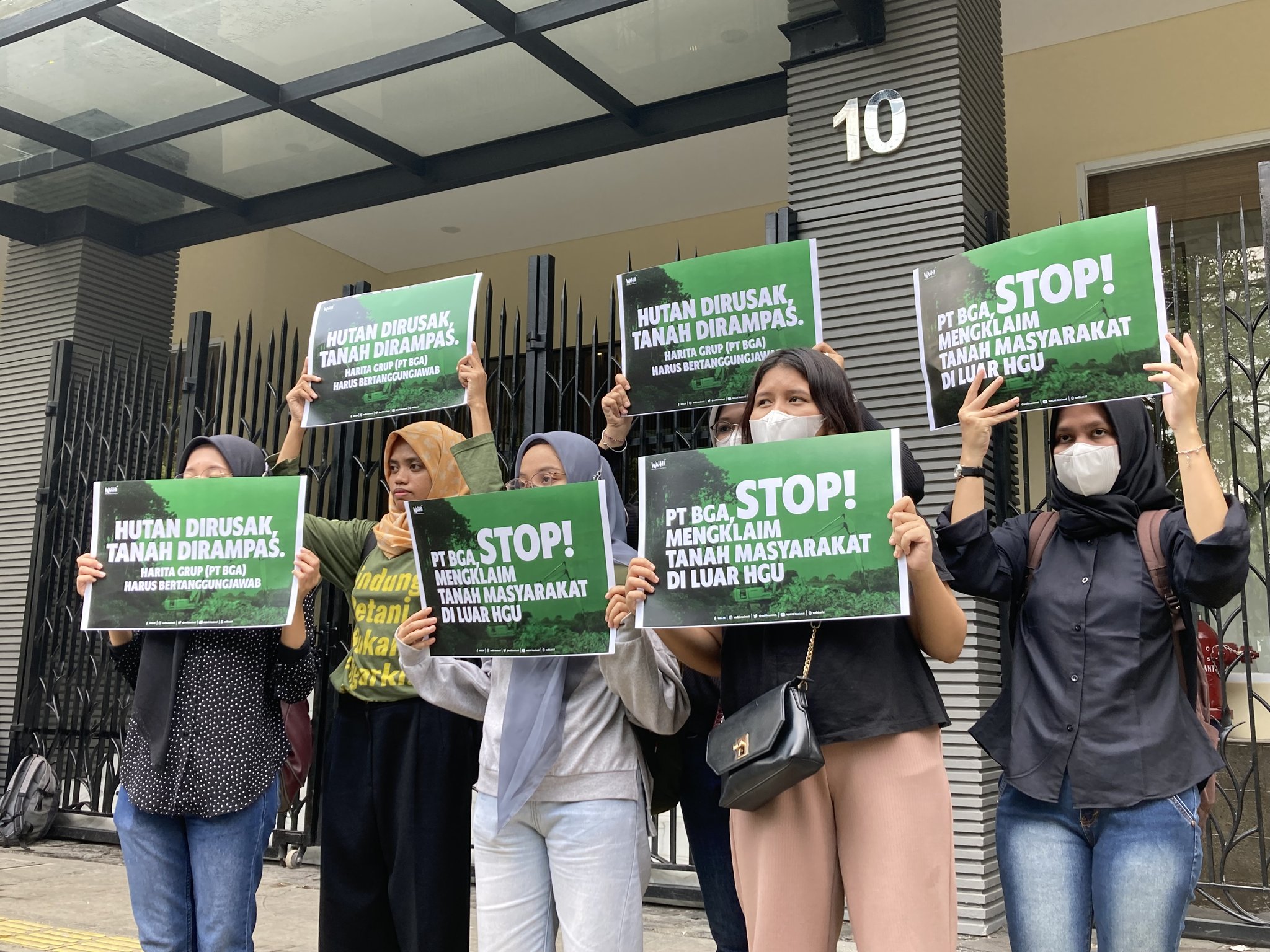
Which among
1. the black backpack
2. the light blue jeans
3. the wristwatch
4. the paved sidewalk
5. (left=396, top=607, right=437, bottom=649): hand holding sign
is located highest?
the wristwatch

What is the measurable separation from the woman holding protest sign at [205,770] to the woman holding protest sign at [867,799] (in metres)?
1.41

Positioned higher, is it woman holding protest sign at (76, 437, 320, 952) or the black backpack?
woman holding protest sign at (76, 437, 320, 952)

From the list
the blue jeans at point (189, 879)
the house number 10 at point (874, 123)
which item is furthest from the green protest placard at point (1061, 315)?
the house number 10 at point (874, 123)

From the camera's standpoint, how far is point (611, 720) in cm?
269

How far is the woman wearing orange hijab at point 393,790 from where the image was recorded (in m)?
3.14

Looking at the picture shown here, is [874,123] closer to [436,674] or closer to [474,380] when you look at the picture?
[474,380]

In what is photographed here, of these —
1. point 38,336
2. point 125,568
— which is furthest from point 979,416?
point 38,336

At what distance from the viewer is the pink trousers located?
2088mm

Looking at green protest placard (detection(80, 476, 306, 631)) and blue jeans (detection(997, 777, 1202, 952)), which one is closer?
blue jeans (detection(997, 777, 1202, 952))

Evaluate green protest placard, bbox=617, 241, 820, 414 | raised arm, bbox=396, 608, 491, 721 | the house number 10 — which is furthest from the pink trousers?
the house number 10

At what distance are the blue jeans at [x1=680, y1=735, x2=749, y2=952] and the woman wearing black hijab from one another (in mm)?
703

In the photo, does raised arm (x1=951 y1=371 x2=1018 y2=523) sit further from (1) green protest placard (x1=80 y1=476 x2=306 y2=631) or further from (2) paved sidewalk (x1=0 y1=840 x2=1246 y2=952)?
(2) paved sidewalk (x1=0 y1=840 x2=1246 y2=952)

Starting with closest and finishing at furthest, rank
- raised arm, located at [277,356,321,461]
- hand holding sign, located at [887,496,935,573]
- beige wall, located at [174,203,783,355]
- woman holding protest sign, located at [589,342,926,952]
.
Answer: hand holding sign, located at [887,496,935,573] < woman holding protest sign, located at [589,342,926,952] < raised arm, located at [277,356,321,461] < beige wall, located at [174,203,783,355]

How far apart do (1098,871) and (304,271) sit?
29.9ft
